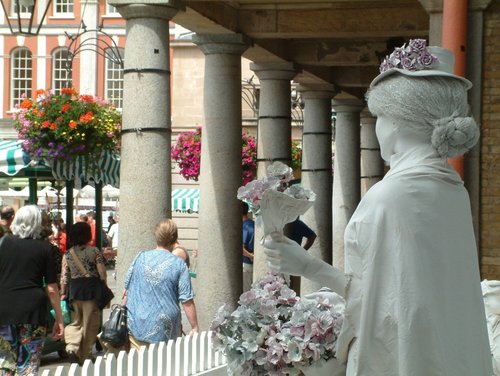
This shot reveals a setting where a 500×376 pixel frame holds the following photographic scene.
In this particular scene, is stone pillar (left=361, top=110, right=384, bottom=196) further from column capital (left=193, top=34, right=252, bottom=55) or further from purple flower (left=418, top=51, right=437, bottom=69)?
purple flower (left=418, top=51, right=437, bottom=69)

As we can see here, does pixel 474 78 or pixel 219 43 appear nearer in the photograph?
pixel 474 78

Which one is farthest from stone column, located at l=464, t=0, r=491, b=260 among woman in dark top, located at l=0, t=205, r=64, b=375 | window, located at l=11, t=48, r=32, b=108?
window, located at l=11, t=48, r=32, b=108

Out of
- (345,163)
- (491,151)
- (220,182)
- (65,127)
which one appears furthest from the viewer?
(345,163)

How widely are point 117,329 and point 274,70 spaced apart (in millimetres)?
8094

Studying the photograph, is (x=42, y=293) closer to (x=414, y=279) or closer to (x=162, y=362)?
(x=162, y=362)

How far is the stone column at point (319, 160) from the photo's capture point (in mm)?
19672

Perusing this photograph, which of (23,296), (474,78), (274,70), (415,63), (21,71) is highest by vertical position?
(21,71)

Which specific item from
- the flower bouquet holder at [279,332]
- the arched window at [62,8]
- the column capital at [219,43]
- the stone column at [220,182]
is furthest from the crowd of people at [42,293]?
the arched window at [62,8]

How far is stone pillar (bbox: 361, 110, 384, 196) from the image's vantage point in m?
25.0

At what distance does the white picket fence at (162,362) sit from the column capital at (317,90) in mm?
10948

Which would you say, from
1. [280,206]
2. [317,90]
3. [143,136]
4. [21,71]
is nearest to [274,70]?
[317,90]

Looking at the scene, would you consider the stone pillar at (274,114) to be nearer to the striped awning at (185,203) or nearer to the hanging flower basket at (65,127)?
the hanging flower basket at (65,127)

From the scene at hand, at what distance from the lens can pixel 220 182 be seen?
13914 millimetres

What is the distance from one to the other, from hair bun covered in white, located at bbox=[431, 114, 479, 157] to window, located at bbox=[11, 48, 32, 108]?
172 ft
